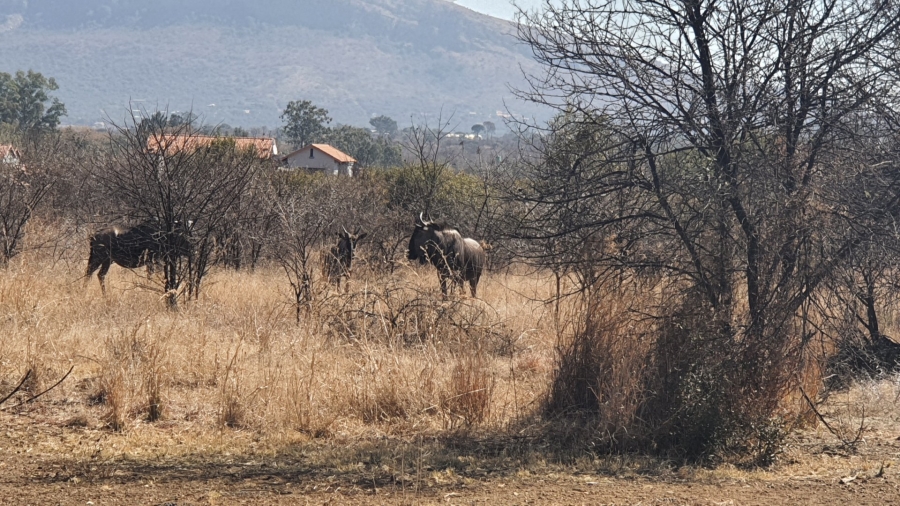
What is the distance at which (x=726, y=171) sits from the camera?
8.02 m

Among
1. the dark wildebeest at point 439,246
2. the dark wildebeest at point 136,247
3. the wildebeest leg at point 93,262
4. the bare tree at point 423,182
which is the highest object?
the bare tree at point 423,182

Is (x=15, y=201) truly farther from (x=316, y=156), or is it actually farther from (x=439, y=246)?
(x=316, y=156)

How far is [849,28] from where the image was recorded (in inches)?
330

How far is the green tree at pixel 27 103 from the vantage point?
A: 8062 cm

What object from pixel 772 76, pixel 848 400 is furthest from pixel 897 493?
pixel 772 76

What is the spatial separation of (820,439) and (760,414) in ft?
2.95

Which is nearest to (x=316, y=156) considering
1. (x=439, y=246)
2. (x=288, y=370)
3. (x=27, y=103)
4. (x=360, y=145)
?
(x=360, y=145)

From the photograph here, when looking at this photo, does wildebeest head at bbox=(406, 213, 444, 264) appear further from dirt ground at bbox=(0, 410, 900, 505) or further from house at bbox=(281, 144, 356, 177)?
house at bbox=(281, 144, 356, 177)

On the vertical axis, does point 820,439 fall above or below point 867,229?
below

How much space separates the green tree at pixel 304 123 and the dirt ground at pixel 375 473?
84106mm

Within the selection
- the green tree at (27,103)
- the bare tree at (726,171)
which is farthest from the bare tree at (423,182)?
the green tree at (27,103)

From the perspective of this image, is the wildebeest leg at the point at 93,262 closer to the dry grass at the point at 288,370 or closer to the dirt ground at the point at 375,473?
the dry grass at the point at 288,370

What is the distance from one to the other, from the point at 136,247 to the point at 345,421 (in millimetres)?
7682

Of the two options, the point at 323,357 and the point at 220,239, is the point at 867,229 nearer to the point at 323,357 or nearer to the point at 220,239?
the point at 323,357
